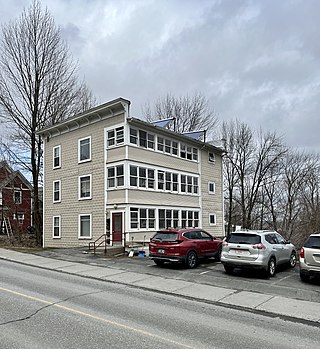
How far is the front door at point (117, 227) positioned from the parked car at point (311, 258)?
13.2m

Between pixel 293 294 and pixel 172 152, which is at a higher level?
pixel 172 152

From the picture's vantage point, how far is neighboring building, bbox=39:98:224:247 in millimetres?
23688

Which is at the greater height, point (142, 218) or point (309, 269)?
point (142, 218)

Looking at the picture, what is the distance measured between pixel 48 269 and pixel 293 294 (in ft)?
31.7

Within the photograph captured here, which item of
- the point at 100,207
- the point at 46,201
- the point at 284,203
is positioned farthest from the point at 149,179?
the point at 284,203

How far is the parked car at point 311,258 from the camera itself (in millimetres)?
11875

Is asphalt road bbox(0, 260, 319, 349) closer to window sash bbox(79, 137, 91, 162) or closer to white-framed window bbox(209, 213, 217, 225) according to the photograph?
window sash bbox(79, 137, 91, 162)

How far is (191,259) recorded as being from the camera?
1582cm

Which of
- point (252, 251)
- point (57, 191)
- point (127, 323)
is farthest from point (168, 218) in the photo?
point (127, 323)

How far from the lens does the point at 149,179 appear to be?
25.2 metres

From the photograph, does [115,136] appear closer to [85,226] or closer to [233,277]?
[85,226]

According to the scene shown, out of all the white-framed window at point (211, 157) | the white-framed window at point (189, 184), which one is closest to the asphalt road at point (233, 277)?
the white-framed window at point (189, 184)

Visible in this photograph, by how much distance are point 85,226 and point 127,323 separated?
1923cm

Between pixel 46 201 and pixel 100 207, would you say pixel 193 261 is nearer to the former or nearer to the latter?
pixel 100 207
